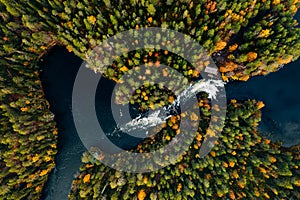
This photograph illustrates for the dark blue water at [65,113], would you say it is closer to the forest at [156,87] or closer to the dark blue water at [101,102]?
the dark blue water at [101,102]

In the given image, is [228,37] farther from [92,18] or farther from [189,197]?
[189,197]

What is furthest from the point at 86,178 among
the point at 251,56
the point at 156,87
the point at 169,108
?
the point at 251,56

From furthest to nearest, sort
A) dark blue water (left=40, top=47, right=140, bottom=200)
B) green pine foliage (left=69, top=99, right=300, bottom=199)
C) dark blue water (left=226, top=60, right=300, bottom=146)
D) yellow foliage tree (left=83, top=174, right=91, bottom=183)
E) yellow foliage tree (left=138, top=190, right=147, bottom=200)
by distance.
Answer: dark blue water (left=40, top=47, right=140, bottom=200) < dark blue water (left=226, top=60, right=300, bottom=146) < yellow foliage tree (left=83, top=174, right=91, bottom=183) < yellow foliage tree (left=138, top=190, right=147, bottom=200) < green pine foliage (left=69, top=99, right=300, bottom=199)

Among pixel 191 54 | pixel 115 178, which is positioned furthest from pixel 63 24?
pixel 115 178

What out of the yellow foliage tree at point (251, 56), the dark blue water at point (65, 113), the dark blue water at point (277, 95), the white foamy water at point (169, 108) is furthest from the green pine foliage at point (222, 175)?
the yellow foliage tree at point (251, 56)

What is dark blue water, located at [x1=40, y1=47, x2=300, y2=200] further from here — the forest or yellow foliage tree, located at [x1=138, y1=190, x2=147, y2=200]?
yellow foliage tree, located at [x1=138, y1=190, x2=147, y2=200]

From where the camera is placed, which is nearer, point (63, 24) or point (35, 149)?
point (63, 24)

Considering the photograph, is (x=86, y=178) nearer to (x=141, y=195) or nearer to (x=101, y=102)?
(x=141, y=195)

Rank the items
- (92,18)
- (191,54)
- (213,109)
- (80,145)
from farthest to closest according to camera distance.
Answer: (80,145) < (213,109) < (191,54) < (92,18)

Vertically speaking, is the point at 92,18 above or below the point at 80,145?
above

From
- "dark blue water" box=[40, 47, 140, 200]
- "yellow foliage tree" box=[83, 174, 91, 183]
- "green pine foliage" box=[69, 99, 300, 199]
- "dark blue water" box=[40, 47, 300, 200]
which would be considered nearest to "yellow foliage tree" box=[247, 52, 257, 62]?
"dark blue water" box=[40, 47, 300, 200]
